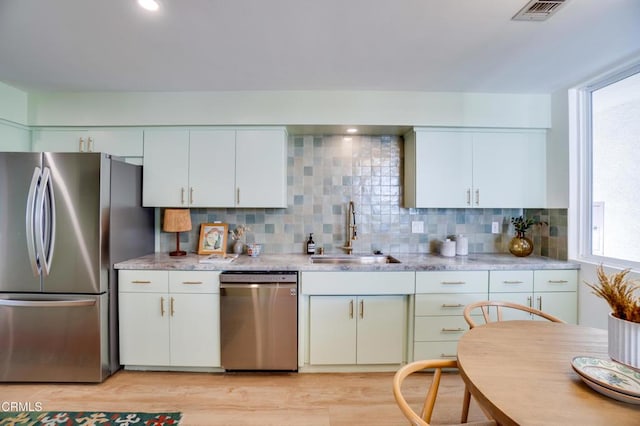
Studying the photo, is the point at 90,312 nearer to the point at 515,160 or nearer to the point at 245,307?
the point at 245,307

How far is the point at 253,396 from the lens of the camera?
2.06m

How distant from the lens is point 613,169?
2207 millimetres

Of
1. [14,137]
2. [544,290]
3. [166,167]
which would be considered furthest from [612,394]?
[14,137]

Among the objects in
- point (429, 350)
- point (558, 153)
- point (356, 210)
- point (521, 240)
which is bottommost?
point (429, 350)

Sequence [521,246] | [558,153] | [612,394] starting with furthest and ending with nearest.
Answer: [521,246] → [558,153] → [612,394]

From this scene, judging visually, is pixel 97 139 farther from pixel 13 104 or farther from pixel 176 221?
pixel 176 221

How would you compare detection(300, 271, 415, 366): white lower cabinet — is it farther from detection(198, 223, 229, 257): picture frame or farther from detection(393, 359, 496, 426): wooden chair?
detection(393, 359, 496, 426): wooden chair

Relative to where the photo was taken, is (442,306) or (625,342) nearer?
(625,342)

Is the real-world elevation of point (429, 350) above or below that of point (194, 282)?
below

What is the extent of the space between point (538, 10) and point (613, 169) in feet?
4.96

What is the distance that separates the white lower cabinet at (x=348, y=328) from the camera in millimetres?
2324

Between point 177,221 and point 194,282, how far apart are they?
67 cm

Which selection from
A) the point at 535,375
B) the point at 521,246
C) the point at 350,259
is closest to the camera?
the point at 535,375

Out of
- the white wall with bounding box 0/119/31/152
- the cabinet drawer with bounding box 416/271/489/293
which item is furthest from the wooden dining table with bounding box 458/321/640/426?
the white wall with bounding box 0/119/31/152
